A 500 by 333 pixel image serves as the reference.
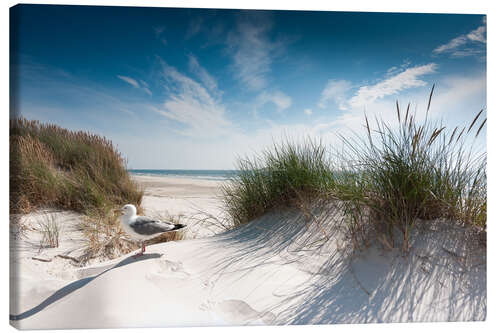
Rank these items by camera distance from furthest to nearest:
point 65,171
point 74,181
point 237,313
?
point 65,171
point 74,181
point 237,313

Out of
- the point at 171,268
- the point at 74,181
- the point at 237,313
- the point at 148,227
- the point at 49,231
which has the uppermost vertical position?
the point at 74,181

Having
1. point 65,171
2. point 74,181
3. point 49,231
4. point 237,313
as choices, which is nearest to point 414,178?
point 237,313

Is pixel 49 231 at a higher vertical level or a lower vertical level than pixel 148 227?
lower

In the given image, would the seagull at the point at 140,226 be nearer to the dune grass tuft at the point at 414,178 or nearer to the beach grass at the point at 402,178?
the beach grass at the point at 402,178

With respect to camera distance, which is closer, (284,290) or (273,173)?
(284,290)

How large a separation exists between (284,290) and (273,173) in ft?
3.84

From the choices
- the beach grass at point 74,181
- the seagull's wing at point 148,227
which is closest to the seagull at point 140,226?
the seagull's wing at point 148,227

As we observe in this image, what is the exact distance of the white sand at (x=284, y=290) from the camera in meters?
1.57

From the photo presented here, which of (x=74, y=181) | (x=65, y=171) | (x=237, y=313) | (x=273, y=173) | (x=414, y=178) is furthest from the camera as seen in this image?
(x=65, y=171)

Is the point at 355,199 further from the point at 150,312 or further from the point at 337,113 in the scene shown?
the point at 150,312

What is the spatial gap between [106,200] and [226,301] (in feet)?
7.80

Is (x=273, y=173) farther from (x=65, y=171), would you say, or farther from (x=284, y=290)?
(x=65, y=171)

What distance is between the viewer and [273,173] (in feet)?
8.49

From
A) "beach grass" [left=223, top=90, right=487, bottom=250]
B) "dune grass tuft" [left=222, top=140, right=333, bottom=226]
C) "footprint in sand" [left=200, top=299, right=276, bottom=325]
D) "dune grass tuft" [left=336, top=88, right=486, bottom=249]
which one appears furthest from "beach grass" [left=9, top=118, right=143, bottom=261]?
"dune grass tuft" [left=336, top=88, right=486, bottom=249]
